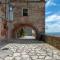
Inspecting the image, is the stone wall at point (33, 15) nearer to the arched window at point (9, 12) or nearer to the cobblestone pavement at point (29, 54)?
the arched window at point (9, 12)

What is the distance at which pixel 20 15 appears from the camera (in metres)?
21.5

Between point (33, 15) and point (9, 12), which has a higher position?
point (9, 12)

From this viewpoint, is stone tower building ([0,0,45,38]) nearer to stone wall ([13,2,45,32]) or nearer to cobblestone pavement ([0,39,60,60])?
stone wall ([13,2,45,32])

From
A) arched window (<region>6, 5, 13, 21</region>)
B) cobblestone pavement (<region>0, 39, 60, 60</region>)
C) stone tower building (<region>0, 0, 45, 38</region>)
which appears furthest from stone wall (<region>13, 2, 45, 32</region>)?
cobblestone pavement (<region>0, 39, 60, 60</region>)

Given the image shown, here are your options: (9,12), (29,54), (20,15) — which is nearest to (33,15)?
(20,15)

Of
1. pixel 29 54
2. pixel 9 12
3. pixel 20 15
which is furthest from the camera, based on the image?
pixel 20 15

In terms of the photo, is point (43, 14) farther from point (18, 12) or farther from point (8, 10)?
point (8, 10)

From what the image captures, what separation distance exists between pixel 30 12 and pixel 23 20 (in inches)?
54.8

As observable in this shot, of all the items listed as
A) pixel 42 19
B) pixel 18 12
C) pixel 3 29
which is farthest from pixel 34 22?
pixel 3 29

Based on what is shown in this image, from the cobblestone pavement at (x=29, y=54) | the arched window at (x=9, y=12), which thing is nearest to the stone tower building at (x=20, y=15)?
the arched window at (x=9, y=12)

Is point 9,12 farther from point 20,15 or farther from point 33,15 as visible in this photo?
point 33,15

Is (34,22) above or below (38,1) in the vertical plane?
below

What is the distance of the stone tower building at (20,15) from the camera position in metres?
21.1

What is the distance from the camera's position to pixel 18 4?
21609 millimetres
